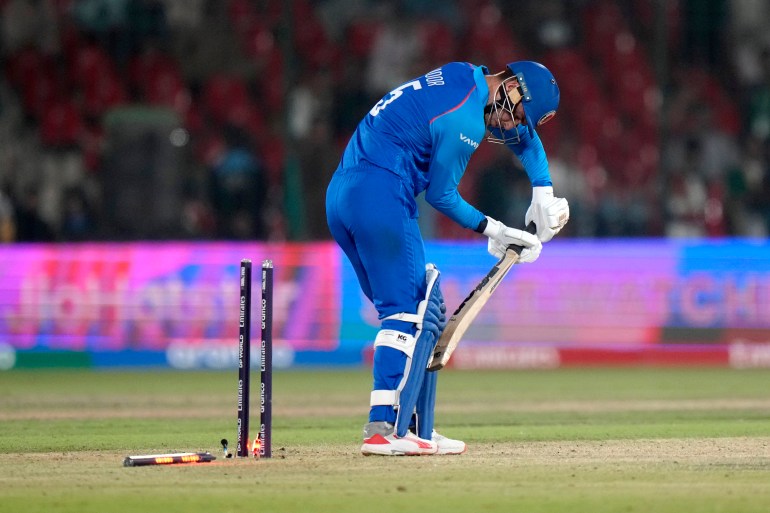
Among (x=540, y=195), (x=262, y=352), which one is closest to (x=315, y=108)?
(x=540, y=195)

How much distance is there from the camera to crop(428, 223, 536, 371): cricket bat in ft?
25.4

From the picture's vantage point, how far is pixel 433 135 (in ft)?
24.7

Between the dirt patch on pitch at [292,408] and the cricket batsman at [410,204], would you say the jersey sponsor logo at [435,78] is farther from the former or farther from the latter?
the dirt patch on pitch at [292,408]

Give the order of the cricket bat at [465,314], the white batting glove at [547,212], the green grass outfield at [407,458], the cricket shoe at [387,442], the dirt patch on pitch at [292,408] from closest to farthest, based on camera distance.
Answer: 1. the green grass outfield at [407,458]
2. the cricket shoe at [387,442]
3. the cricket bat at [465,314]
4. the white batting glove at [547,212]
5. the dirt patch on pitch at [292,408]

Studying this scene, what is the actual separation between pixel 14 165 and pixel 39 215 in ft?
3.74

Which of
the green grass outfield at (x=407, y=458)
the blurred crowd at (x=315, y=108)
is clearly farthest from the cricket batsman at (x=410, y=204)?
the blurred crowd at (x=315, y=108)

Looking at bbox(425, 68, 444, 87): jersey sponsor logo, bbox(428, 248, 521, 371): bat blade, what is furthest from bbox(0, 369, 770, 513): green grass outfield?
bbox(425, 68, 444, 87): jersey sponsor logo

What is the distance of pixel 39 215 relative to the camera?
17.1 m

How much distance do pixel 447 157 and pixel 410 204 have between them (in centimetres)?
35

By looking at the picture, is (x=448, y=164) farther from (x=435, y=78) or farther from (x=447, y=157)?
(x=435, y=78)

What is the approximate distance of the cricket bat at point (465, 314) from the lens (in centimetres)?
773

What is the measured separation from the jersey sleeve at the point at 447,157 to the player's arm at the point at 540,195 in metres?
0.56

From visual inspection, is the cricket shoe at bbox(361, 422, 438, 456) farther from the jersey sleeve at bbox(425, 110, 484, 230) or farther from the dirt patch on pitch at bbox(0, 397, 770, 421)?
the dirt patch on pitch at bbox(0, 397, 770, 421)

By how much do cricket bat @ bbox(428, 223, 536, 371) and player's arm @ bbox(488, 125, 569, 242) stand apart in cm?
11
